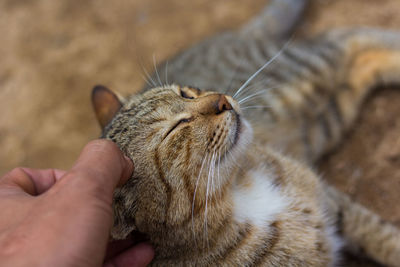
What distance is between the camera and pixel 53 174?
1656 millimetres

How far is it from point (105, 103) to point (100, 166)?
1.10 m

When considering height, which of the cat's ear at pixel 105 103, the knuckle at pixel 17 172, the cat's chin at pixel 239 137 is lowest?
the cat's chin at pixel 239 137

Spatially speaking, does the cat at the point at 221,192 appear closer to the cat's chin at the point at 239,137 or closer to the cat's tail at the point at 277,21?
the cat's chin at the point at 239,137

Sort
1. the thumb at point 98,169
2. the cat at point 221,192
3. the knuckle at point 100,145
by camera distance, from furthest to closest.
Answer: the cat at point 221,192, the knuckle at point 100,145, the thumb at point 98,169

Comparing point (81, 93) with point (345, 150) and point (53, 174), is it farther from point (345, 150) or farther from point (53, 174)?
point (345, 150)

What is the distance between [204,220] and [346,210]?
42.1 inches

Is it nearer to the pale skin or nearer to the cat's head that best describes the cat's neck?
the cat's head

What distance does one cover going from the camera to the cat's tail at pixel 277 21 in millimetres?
3576

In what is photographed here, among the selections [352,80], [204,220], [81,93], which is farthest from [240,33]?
[204,220]

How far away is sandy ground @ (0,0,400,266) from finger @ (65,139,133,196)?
2016 mm

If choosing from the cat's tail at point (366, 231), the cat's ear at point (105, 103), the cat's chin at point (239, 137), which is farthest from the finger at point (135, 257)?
the cat's tail at point (366, 231)

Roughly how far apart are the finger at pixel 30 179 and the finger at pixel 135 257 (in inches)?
17.9

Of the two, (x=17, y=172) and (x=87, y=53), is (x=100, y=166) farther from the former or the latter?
(x=87, y=53)

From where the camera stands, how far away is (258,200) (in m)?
1.78
